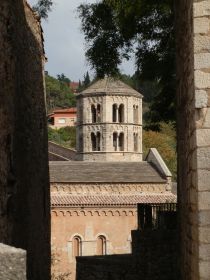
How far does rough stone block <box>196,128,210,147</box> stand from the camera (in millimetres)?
4860

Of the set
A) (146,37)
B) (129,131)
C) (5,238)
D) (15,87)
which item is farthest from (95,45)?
(129,131)

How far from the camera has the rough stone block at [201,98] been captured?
491 cm

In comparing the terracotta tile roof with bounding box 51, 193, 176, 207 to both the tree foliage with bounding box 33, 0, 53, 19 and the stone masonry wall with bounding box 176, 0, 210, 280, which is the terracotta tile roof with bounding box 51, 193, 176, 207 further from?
the stone masonry wall with bounding box 176, 0, 210, 280

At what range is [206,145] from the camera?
15.9 feet

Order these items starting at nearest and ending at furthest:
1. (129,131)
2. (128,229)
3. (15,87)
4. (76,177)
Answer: (15,87) → (128,229) → (76,177) → (129,131)

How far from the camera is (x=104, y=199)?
34312mm

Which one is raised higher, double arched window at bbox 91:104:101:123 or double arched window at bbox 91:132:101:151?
double arched window at bbox 91:104:101:123

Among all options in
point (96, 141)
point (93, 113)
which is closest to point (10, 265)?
point (93, 113)

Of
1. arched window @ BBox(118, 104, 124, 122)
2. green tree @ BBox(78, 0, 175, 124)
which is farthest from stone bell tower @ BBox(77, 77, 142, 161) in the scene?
green tree @ BBox(78, 0, 175, 124)

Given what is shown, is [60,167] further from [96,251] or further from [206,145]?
[206,145]

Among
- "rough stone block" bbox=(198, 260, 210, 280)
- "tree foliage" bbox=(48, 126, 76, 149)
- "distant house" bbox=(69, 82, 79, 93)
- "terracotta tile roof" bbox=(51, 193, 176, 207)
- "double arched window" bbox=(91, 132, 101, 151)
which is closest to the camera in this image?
"rough stone block" bbox=(198, 260, 210, 280)

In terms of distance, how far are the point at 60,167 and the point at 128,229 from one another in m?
8.21

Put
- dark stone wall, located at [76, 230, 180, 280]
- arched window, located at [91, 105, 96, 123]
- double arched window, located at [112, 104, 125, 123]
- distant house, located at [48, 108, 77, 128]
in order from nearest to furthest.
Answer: dark stone wall, located at [76, 230, 180, 280] → double arched window, located at [112, 104, 125, 123] → arched window, located at [91, 105, 96, 123] → distant house, located at [48, 108, 77, 128]

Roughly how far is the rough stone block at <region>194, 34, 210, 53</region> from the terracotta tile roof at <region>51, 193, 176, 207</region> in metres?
27.7
